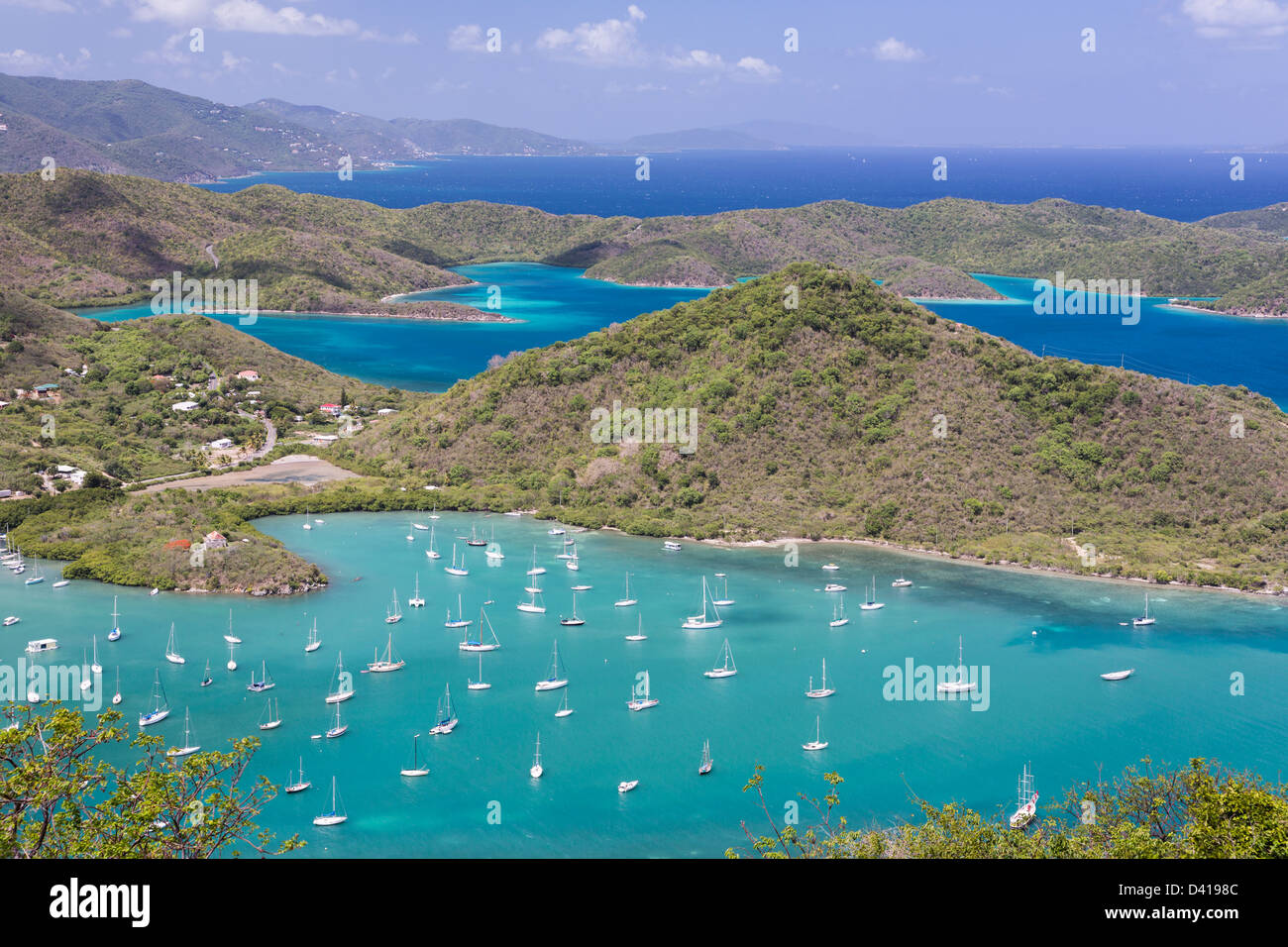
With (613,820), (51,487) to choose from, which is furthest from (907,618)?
(51,487)

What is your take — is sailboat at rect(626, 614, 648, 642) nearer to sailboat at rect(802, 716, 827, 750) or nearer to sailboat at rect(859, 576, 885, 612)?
sailboat at rect(802, 716, 827, 750)

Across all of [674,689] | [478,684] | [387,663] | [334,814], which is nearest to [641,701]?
[674,689]

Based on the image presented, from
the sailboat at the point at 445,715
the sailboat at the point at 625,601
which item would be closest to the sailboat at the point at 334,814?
the sailboat at the point at 445,715

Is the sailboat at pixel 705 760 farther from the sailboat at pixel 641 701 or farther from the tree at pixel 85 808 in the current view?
the tree at pixel 85 808

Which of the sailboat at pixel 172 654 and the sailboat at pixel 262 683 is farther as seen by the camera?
the sailboat at pixel 172 654

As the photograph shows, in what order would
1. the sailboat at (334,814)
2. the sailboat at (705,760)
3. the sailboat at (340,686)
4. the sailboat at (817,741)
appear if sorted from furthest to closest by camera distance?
1. the sailboat at (340,686)
2. the sailboat at (817,741)
3. the sailboat at (705,760)
4. the sailboat at (334,814)

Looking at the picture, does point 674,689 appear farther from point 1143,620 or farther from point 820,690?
point 1143,620
